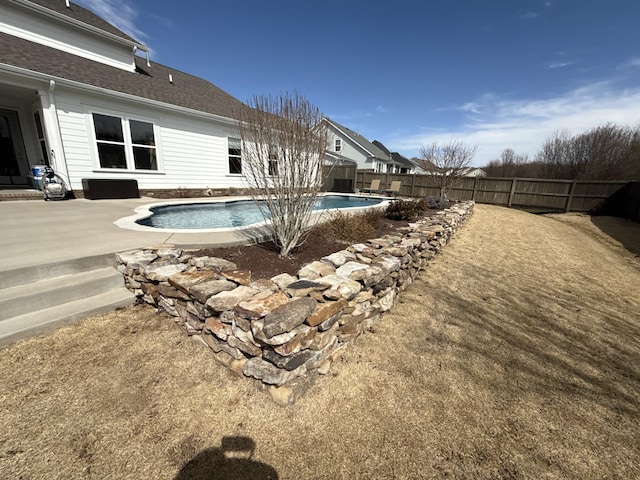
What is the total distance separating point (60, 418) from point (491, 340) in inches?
157

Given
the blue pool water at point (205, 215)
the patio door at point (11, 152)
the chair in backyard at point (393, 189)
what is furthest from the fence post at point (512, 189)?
the patio door at point (11, 152)

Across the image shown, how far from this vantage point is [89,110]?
798cm

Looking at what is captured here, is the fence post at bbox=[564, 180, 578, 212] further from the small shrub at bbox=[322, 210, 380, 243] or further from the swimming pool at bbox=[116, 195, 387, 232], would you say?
the small shrub at bbox=[322, 210, 380, 243]

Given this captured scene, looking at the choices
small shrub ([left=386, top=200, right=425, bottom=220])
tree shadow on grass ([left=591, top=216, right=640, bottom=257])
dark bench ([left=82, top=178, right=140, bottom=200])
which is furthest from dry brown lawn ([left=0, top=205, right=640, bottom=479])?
dark bench ([left=82, top=178, right=140, bottom=200])

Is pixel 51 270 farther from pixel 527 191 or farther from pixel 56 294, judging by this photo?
pixel 527 191

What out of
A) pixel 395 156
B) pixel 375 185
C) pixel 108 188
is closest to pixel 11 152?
pixel 108 188

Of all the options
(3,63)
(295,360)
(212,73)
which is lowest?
(295,360)

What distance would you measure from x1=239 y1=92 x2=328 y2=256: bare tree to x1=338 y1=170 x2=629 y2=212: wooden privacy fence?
13116 millimetres

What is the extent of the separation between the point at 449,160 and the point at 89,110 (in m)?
14.3

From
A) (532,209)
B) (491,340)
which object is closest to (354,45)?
(532,209)

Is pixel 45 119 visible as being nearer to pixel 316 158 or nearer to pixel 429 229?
pixel 316 158

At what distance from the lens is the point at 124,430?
173 centimetres

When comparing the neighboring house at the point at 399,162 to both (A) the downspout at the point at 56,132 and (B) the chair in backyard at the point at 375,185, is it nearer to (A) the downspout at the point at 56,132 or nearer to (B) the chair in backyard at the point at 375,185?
(B) the chair in backyard at the point at 375,185

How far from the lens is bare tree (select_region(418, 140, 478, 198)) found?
40.6ft
